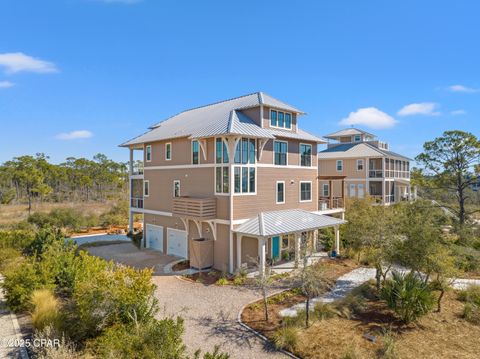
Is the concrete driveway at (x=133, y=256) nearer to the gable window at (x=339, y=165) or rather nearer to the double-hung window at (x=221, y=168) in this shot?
the double-hung window at (x=221, y=168)

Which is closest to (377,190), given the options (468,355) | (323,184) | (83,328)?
(323,184)

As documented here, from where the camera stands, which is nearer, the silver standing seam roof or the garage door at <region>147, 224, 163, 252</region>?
the silver standing seam roof

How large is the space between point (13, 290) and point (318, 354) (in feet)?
37.3

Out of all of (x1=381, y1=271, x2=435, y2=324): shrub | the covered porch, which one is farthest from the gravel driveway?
(x1=381, y1=271, x2=435, y2=324): shrub

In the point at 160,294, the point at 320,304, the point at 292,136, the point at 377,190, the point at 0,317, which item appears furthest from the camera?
→ the point at 377,190

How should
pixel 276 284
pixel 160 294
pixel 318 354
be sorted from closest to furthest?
pixel 318 354 → pixel 160 294 → pixel 276 284

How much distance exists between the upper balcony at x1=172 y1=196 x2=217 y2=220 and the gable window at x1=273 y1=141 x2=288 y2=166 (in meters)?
5.28

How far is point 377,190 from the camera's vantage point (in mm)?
38844

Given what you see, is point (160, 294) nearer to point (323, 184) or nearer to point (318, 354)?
point (318, 354)

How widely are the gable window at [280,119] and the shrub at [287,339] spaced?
13528mm

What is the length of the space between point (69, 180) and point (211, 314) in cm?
5683

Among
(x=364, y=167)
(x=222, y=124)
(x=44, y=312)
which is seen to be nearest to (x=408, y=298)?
(x=44, y=312)

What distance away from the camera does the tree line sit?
152ft

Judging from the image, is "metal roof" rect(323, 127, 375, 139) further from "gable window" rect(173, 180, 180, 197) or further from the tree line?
the tree line
